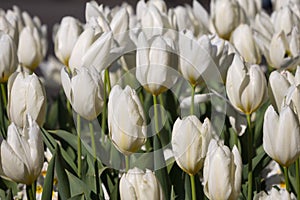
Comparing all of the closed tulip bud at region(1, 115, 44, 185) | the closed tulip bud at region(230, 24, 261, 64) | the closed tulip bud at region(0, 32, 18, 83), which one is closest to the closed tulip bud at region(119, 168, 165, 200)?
the closed tulip bud at region(1, 115, 44, 185)

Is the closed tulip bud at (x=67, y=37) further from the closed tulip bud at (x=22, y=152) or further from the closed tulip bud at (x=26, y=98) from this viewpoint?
the closed tulip bud at (x=22, y=152)

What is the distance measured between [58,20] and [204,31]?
5475 mm

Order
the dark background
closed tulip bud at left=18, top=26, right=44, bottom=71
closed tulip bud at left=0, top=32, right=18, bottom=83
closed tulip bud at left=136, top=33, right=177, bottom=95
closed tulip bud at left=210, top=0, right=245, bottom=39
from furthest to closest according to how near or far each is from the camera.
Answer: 1. the dark background
2. closed tulip bud at left=210, top=0, right=245, bottom=39
3. closed tulip bud at left=18, top=26, right=44, bottom=71
4. closed tulip bud at left=0, top=32, right=18, bottom=83
5. closed tulip bud at left=136, top=33, right=177, bottom=95

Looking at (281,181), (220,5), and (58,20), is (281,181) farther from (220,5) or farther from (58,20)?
(58,20)

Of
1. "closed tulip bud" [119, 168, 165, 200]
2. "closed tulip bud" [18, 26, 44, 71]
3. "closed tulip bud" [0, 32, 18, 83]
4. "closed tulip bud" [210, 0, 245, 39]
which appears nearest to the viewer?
"closed tulip bud" [119, 168, 165, 200]

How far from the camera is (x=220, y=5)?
1642mm

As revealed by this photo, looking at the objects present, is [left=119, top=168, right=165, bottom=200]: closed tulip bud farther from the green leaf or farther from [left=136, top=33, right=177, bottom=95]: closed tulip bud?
[left=136, top=33, right=177, bottom=95]: closed tulip bud

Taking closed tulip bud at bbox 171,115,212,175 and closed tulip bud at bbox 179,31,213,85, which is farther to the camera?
closed tulip bud at bbox 179,31,213,85

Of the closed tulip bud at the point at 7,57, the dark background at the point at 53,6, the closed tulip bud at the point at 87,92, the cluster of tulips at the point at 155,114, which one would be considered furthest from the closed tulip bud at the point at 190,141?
the dark background at the point at 53,6

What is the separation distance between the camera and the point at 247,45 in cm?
145

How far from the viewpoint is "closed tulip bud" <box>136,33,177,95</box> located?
1.14 m

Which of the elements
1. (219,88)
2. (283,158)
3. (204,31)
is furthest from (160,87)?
(204,31)

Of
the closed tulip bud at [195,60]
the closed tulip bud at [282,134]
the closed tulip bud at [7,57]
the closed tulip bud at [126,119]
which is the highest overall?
the closed tulip bud at [7,57]

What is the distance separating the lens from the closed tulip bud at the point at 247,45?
1.45 metres
